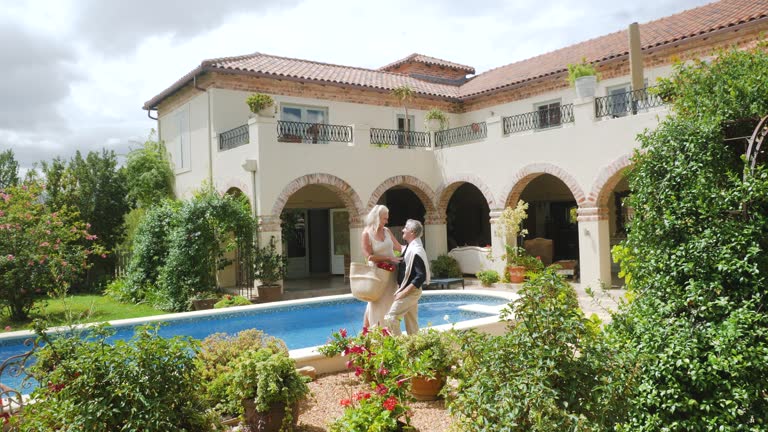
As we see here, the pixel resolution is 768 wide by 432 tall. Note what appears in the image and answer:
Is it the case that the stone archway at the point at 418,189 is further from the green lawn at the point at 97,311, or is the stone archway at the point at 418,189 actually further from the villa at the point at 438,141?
the green lawn at the point at 97,311

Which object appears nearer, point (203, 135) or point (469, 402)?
point (469, 402)

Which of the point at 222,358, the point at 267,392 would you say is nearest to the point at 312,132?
the point at 222,358

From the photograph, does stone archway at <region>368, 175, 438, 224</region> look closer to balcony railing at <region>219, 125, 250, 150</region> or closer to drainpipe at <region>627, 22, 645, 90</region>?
balcony railing at <region>219, 125, 250, 150</region>

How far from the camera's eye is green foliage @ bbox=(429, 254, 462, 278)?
59.0ft

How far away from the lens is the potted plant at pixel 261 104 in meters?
15.0

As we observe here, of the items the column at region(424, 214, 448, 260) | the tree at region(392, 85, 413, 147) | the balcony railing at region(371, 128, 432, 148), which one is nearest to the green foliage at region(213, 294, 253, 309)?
the balcony railing at region(371, 128, 432, 148)

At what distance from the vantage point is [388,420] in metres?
4.09

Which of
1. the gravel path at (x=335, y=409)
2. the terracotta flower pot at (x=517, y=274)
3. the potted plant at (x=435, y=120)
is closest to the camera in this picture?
the gravel path at (x=335, y=409)

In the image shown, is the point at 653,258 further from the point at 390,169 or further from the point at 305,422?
the point at 390,169

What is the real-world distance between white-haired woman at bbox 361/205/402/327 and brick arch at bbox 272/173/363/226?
356 inches

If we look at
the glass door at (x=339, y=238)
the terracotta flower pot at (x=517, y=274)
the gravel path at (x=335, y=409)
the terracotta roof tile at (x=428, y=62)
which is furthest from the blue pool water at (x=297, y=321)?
the terracotta roof tile at (x=428, y=62)

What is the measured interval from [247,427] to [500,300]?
920cm

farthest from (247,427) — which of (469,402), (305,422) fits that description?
(469,402)

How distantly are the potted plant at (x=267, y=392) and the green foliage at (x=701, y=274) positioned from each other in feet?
8.87
